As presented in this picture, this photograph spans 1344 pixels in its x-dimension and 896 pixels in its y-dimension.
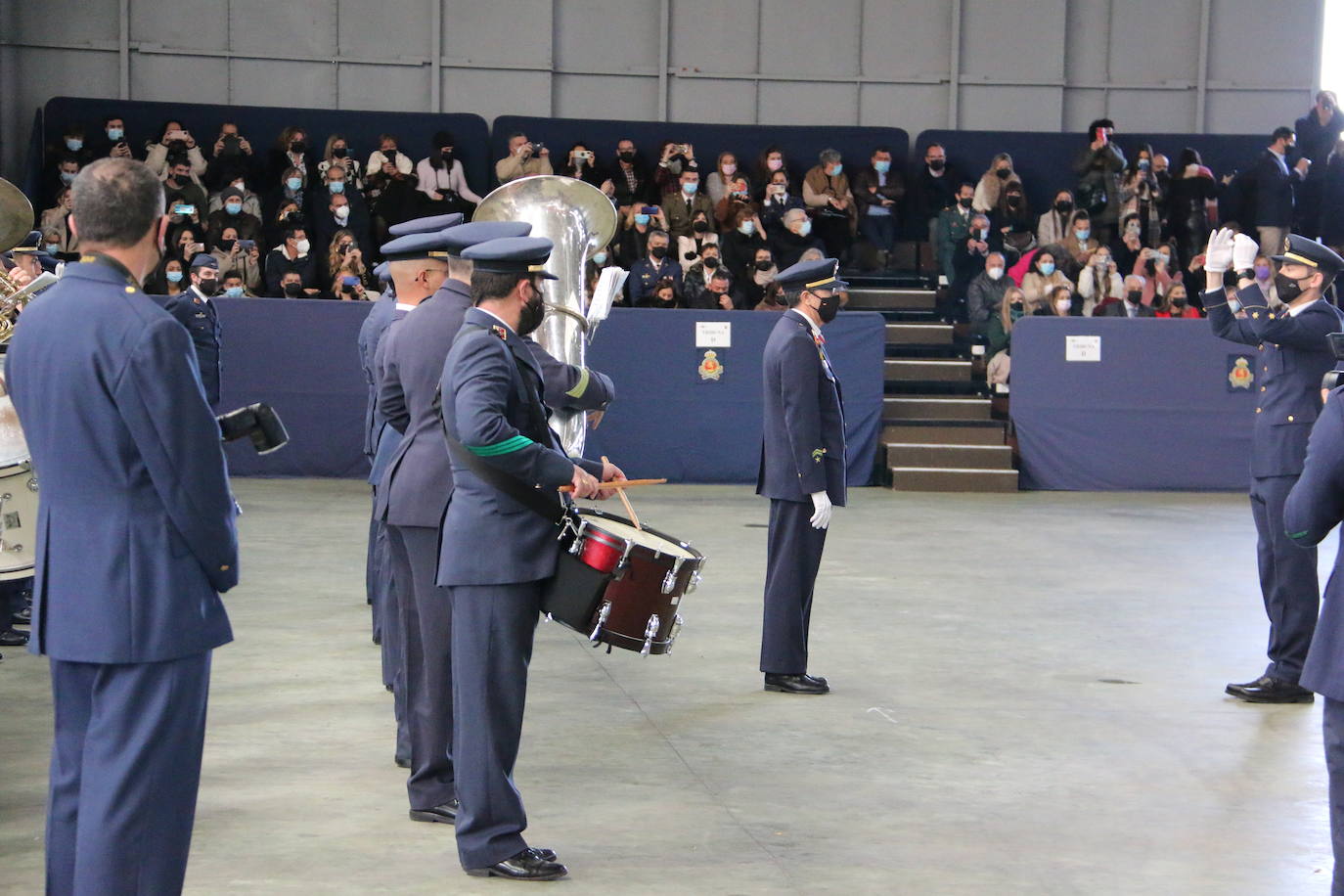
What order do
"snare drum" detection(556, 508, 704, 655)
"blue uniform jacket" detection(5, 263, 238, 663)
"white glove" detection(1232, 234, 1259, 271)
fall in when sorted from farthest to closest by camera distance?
"white glove" detection(1232, 234, 1259, 271)
"snare drum" detection(556, 508, 704, 655)
"blue uniform jacket" detection(5, 263, 238, 663)

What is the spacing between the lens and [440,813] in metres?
4.98

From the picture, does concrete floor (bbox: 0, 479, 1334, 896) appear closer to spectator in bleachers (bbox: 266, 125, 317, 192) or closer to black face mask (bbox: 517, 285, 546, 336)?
black face mask (bbox: 517, 285, 546, 336)

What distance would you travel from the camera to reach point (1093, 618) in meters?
8.81

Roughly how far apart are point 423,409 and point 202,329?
6414 mm

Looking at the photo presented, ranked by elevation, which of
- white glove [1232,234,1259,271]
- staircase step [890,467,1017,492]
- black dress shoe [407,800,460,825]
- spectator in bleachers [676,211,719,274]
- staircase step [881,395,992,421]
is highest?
spectator in bleachers [676,211,719,274]

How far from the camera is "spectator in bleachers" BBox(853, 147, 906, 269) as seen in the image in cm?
1830

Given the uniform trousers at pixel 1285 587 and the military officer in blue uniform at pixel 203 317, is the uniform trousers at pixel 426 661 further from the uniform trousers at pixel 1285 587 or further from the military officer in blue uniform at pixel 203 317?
the military officer in blue uniform at pixel 203 317

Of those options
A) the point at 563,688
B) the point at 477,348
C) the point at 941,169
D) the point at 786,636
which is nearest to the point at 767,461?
the point at 786,636

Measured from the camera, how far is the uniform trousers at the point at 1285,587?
Result: 693cm

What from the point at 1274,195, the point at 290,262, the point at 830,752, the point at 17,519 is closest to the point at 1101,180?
the point at 1274,195

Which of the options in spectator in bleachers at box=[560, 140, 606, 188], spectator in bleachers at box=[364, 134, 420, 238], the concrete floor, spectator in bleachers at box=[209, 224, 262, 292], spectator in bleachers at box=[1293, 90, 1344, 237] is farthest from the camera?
spectator in bleachers at box=[1293, 90, 1344, 237]

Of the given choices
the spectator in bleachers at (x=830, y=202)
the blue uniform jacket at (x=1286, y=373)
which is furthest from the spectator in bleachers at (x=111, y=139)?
the blue uniform jacket at (x=1286, y=373)

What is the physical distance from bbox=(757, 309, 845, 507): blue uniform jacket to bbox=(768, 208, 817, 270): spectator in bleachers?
10.3m

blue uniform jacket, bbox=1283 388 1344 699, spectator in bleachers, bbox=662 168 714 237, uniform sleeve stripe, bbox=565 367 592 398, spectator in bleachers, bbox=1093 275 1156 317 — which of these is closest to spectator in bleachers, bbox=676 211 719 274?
spectator in bleachers, bbox=662 168 714 237
